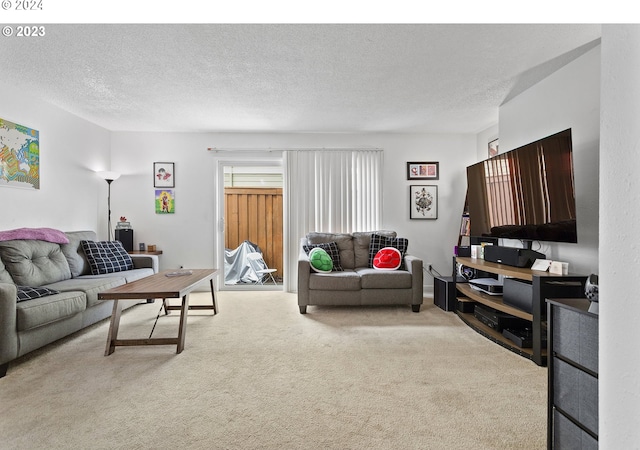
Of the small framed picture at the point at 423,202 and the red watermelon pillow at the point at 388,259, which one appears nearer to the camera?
the red watermelon pillow at the point at 388,259

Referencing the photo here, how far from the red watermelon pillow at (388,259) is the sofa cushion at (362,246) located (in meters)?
0.29

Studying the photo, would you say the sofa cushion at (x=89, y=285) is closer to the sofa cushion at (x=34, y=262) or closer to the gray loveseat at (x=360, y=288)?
the sofa cushion at (x=34, y=262)

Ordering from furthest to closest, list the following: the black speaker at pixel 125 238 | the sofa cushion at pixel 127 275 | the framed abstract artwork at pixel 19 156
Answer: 1. the black speaker at pixel 125 238
2. the sofa cushion at pixel 127 275
3. the framed abstract artwork at pixel 19 156

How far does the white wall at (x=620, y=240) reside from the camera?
0.85m

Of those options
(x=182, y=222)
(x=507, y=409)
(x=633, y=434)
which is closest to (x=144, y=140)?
(x=182, y=222)

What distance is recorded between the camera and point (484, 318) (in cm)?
306

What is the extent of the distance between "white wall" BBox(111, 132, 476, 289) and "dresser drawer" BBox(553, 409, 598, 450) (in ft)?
12.0

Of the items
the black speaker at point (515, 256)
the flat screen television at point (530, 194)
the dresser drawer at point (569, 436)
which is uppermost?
the flat screen television at point (530, 194)

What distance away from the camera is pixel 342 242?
4414mm

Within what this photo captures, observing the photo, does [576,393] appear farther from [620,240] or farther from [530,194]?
[530,194]

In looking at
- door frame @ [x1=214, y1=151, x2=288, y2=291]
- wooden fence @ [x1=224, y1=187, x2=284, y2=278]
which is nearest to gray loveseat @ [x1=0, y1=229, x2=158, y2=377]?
door frame @ [x1=214, y1=151, x2=288, y2=291]

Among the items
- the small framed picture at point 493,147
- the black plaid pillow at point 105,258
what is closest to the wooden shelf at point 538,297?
the small framed picture at point 493,147

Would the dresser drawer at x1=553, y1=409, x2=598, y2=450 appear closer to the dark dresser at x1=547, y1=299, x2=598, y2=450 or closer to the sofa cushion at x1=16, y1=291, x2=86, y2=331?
the dark dresser at x1=547, y1=299, x2=598, y2=450

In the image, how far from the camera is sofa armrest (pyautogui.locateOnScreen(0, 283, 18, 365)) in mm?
2143
